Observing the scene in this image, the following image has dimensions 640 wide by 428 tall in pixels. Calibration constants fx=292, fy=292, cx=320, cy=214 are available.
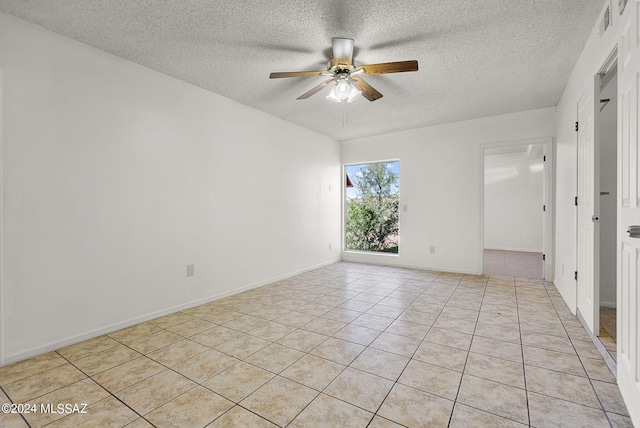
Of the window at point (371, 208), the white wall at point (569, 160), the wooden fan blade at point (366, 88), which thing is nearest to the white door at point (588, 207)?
the white wall at point (569, 160)

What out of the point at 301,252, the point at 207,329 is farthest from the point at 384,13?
the point at 301,252

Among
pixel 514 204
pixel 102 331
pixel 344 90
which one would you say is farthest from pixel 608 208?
pixel 102 331

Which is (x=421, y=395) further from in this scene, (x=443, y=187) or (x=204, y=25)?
(x=443, y=187)

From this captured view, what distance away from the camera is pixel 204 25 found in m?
2.29

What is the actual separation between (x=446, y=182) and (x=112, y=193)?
4690mm

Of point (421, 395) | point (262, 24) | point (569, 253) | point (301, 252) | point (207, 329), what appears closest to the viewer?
point (421, 395)

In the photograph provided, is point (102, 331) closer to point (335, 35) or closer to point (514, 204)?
point (335, 35)

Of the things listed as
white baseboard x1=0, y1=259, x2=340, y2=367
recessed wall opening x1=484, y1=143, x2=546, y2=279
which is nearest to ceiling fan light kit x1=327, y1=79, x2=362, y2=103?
white baseboard x1=0, y1=259, x2=340, y2=367

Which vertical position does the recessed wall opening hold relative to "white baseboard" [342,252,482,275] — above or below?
above

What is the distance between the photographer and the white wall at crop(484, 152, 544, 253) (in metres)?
7.38

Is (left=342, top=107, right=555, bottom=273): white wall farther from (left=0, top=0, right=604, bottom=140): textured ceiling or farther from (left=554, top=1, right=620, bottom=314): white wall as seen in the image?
(left=0, top=0, right=604, bottom=140): textured ceiling

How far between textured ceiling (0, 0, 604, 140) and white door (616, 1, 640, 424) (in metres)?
0.80

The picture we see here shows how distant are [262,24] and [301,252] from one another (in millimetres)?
3484

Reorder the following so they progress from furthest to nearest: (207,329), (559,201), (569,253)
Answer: (559,201) → (569,253) → (207,329)
